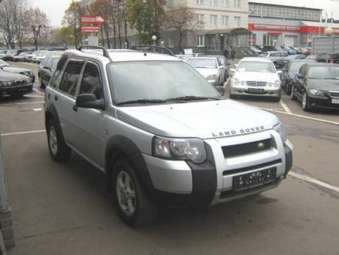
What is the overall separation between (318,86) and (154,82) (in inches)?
358

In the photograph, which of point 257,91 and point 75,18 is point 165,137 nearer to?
point 257,91

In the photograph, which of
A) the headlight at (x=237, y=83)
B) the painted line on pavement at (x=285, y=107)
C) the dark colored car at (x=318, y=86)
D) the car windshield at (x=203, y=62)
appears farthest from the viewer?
the car windshield at (x=203, y=62)

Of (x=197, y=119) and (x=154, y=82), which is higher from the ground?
(x=154, y=82)

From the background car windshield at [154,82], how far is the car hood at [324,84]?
8078mm

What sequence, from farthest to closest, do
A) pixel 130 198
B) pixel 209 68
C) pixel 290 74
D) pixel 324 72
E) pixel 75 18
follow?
pixel 75 18 → pixel 209 68 → pixel 290 74 → pixel 324 72 → pixel 130 198

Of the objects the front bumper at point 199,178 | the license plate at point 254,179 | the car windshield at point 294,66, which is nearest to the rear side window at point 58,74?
the front bumper at point 199,178

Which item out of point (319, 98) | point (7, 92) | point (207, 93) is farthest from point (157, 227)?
point (7, 92)

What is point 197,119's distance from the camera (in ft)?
14.3

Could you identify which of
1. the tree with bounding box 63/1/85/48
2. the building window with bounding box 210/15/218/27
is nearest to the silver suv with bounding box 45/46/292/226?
the tree with bounding box 63/1/85/48

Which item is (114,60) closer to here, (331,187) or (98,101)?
(98,101)

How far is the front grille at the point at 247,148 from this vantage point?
13.4ft

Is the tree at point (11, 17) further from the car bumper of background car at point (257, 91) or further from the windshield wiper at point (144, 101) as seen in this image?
the windshield wiper at point (144, 101)

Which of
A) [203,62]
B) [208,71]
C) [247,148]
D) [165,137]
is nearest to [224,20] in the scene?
[203,62]

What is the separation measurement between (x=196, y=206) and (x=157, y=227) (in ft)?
2.21
